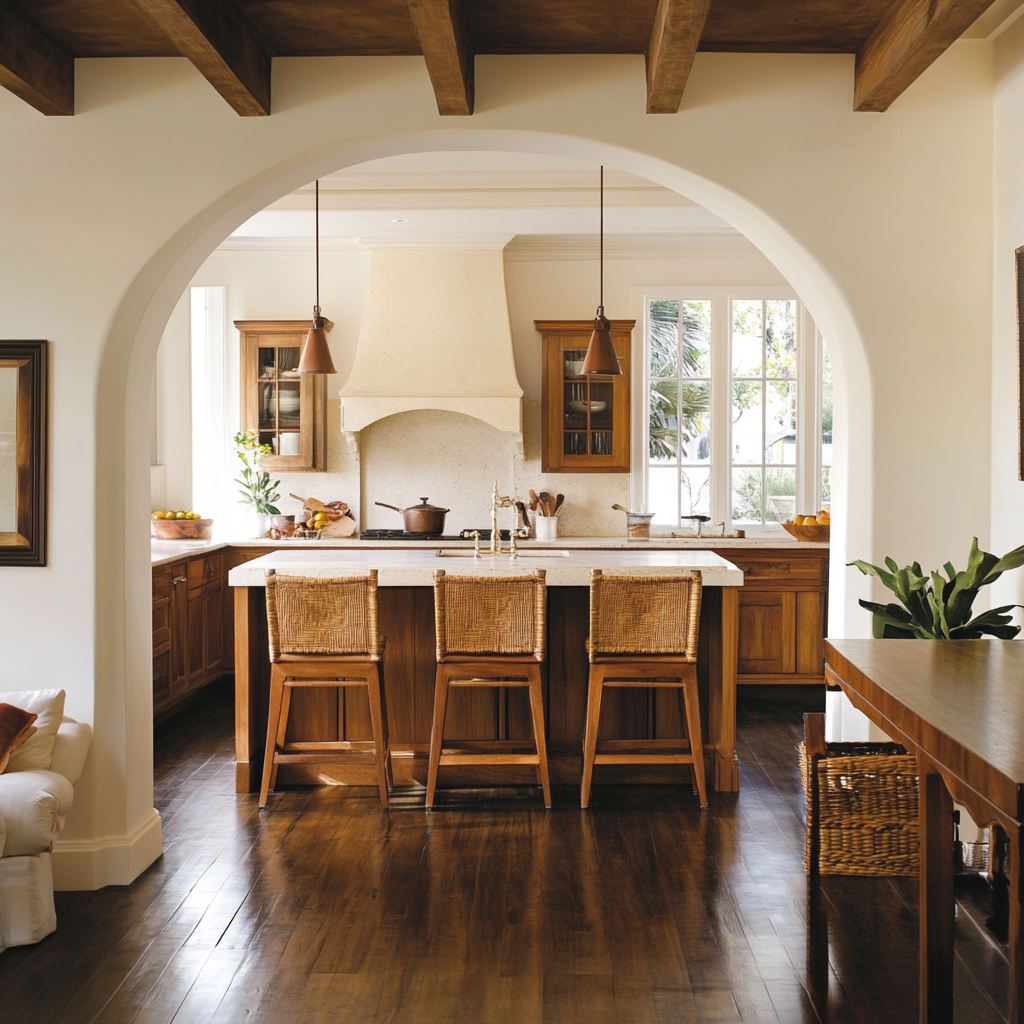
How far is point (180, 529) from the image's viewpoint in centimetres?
609

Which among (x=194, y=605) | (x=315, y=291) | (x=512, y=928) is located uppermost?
(x=315, y=291)

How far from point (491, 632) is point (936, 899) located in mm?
2070

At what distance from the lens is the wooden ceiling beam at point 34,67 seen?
2.79 meters

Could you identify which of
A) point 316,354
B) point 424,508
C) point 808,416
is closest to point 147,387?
point 316,354

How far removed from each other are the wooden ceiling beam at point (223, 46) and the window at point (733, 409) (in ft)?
13.0

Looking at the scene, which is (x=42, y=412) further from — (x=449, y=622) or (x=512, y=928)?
(x=512, y=928)

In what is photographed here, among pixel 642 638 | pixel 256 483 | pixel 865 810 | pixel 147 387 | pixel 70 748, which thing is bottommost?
pixel 865 810

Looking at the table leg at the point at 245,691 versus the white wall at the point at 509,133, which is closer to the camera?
the white wall at the point at 509,133

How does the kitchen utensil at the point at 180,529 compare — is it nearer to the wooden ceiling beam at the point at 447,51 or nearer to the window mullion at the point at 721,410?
the window mullion at the point at 721,410

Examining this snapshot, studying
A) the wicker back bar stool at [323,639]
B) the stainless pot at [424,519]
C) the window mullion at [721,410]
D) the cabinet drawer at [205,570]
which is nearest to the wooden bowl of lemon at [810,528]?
the window mullion at [721,410]

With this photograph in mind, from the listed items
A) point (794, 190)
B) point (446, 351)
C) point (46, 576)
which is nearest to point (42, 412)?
point (46, 576)

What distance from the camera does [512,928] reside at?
281 centimetres

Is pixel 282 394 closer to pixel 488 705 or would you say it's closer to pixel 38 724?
pixel 488 705

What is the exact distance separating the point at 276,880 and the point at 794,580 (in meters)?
3.74
